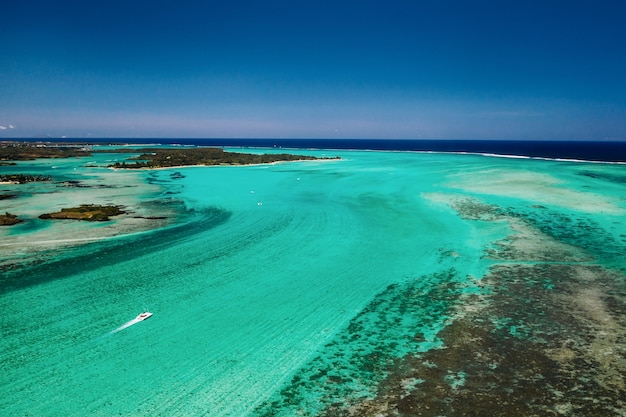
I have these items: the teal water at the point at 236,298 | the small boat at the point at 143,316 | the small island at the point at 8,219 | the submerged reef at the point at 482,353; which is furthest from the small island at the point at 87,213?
the submerged reef at the point at 482,353

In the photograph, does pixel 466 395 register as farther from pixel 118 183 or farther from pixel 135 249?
pixel 118 183

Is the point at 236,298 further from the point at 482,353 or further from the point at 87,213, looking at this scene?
the point at 87,213

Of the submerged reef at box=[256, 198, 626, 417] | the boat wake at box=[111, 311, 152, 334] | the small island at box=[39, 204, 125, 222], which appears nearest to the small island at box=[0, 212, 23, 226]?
the small island at box=[39, 204, 125, 222]

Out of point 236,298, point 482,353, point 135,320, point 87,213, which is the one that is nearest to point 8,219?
point 87,213

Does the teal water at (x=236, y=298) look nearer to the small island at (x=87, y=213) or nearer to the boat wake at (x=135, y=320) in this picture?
the boat wake at (x=135, y=320)

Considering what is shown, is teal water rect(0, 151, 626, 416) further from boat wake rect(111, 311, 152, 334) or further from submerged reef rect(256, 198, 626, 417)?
boat wake rect(111, 311, 152, 334)

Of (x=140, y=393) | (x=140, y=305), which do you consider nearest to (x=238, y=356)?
(x=140, y=393)
